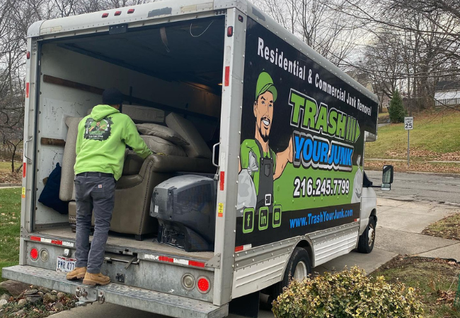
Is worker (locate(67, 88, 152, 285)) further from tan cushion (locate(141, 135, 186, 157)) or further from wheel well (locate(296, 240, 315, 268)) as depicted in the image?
wheel well (locate(296, 240, 315, 268))

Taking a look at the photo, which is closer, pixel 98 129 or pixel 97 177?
pixel 97 177

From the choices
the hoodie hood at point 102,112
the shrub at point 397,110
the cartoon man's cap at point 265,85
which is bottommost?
the hoodie hood at point 102,112

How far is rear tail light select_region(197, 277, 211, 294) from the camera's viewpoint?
353 cm

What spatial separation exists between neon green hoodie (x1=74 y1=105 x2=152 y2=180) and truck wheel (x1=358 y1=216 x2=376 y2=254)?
5.08 metres

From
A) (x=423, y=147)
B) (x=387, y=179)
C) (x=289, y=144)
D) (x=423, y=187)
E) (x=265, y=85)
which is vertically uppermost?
(x=423, y=147)

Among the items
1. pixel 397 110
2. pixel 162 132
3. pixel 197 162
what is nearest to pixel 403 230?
pixel 197 162

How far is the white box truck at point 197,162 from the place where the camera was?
3.57m

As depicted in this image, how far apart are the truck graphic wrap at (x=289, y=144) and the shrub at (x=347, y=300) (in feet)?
2.15

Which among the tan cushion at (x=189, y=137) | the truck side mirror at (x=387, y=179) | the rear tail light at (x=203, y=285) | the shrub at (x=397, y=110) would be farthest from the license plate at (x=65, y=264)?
the shrub at (x=397, y=110)

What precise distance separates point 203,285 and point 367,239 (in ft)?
16.9

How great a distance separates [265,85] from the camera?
3.98 m

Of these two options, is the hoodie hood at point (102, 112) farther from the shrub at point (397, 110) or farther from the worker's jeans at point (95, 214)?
the shrub at point (397, 110)

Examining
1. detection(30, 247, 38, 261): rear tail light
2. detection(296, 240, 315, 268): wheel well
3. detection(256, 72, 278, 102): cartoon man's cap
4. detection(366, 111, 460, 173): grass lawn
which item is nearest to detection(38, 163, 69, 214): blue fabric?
detection(30, 247, 38, 261): rear tail light

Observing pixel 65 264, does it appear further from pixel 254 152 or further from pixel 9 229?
pixel 9 229
